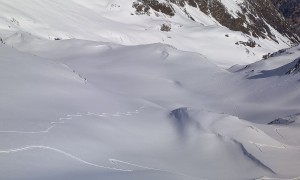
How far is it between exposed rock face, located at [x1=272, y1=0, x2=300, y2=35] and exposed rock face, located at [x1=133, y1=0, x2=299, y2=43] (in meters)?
15.8

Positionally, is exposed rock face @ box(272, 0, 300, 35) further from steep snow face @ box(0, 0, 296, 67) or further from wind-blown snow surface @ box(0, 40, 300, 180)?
wind-blown snow surface @ box(0, 40, 300, 180)

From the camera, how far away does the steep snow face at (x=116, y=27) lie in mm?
18891

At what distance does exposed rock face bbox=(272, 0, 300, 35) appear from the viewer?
234 ft

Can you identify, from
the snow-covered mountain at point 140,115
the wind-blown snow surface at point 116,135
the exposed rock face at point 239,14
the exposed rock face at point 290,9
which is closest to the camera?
the wind-blown snow surface at point 116,135

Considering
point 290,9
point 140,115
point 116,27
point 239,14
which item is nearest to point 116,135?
point 140,115

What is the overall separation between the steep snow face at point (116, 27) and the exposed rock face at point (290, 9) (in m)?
40.7

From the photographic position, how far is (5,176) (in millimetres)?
3871

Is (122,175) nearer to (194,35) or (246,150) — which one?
(246,150)

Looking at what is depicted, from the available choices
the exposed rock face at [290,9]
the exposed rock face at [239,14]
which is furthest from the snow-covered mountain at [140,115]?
the exposed rock face at [290,9]

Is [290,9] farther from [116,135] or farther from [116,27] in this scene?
[116,135]

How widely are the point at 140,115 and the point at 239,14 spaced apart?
40296 millimetres

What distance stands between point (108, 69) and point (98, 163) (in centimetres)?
781

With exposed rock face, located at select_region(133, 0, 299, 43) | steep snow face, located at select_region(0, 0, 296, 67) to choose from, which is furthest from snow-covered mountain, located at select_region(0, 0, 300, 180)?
exposed rock face, located at select_region(133, 0, 299, 43)

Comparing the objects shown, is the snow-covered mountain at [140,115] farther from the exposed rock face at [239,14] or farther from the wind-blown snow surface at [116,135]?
the exposed rock face at [239,14]
